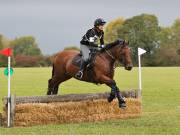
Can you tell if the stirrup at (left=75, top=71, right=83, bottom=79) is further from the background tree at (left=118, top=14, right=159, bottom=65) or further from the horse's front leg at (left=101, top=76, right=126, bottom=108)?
the background tree at (left=118, top=14, right=159, bottom=65)

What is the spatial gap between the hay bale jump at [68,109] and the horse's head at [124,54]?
152 cm

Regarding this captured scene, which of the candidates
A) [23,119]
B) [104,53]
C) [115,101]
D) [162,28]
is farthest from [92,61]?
[162,28]

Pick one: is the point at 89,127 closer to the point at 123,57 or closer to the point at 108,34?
the point at 123,57

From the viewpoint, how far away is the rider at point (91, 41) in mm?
14017

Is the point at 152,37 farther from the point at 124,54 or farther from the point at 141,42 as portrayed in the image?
the point at 124,54

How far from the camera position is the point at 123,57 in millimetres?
13727

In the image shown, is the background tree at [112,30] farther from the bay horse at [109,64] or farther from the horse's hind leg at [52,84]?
the bay horse at [109,64]

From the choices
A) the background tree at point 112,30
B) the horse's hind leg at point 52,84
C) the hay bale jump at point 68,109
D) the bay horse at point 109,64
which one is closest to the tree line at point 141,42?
the background tree at point 112,30

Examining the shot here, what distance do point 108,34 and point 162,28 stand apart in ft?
53.4

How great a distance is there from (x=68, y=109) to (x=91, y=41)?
1.96 metres

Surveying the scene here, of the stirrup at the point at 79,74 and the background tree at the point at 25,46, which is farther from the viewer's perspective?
the background tree at the point at 25,46

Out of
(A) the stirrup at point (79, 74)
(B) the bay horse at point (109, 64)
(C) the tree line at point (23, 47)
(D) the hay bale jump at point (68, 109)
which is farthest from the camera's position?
(C) the tree line at point (23, 47)

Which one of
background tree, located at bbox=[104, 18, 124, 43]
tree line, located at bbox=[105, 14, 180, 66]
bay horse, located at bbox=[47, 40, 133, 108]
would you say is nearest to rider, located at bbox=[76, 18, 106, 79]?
bay horse, located at bbox=[47, 40, 133, 108]

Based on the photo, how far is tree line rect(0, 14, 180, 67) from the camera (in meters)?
116
